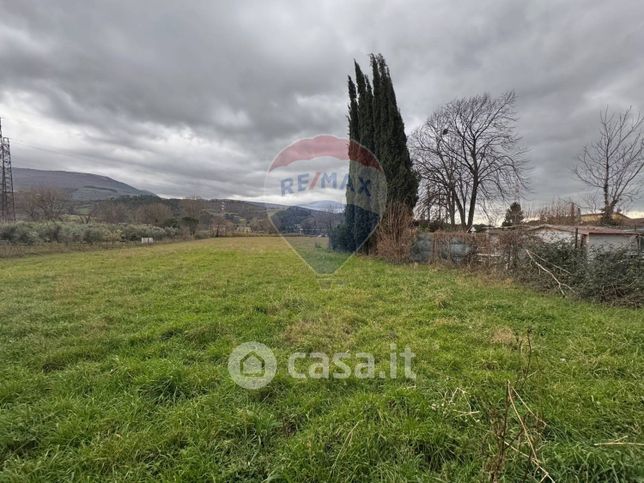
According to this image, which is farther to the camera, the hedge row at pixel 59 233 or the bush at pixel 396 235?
the hedge row at pixel 59 233

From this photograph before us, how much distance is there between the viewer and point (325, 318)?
4.24m

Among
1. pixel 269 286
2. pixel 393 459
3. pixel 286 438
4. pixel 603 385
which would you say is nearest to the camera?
pixel 393 459

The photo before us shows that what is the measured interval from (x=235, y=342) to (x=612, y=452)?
3321 millimetres

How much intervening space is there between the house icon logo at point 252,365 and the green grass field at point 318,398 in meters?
0.10

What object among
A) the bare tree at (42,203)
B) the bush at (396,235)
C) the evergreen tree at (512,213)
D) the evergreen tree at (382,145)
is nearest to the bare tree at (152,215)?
the bare tree at (42,203)

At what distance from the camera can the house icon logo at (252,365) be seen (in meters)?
2.54

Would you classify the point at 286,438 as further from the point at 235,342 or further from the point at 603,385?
the point at 603,385

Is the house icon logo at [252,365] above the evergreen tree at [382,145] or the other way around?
the other way around

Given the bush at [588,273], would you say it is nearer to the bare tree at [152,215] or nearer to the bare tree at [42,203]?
the bare tree at [42,203]

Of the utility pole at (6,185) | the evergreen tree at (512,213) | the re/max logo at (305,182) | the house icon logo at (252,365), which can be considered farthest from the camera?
the utility pole at (6,185)

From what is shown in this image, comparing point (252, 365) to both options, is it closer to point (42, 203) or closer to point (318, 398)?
point (318, 398)

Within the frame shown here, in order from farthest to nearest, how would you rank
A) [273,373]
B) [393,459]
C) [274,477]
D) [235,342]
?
[235,342] → [273,373] → [393,459] → [274,477]

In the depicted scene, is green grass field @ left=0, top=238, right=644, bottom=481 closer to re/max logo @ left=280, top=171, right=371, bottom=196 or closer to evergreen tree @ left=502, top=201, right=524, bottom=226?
re/max logo @ left=280, top=171, right=371, bottom=196

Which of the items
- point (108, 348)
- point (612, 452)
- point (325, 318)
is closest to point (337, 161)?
point (325, 318)
